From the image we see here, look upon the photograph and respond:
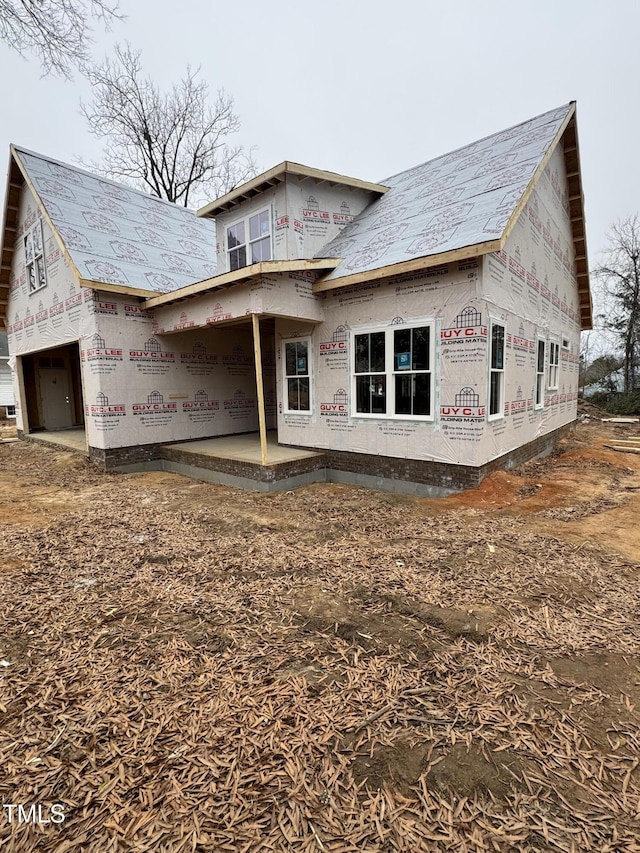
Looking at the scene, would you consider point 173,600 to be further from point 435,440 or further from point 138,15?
point 138,15

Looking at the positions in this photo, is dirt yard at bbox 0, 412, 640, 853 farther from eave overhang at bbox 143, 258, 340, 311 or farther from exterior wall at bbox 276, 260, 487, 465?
eave overhang at bbox 143, 258, 340, 311

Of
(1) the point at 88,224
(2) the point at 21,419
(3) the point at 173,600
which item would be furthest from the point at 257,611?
(2) the point at 21,419

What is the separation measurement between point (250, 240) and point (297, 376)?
11.4ft

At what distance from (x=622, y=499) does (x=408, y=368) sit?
12.8 ft

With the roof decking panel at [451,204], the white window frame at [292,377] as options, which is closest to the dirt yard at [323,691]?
the white window frame at [292,377]

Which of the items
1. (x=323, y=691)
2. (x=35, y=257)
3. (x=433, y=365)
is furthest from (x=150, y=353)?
(x=323, y=691)

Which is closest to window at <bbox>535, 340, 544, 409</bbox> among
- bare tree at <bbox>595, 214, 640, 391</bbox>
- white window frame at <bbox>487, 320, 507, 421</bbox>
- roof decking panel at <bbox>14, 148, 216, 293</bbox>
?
white window frame at <bbox>487, 320, 507, 421</bbox>

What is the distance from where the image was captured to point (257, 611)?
11.2 ft

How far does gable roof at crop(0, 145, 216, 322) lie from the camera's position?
9.49m

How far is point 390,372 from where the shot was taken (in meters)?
7.39

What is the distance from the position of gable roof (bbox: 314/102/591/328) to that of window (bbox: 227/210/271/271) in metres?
1.34

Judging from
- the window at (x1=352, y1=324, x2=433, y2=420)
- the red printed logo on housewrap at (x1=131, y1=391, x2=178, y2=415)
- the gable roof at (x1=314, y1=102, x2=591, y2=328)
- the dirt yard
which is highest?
the gable roof at (x1=314, y1=102, x2=591, y2=328)

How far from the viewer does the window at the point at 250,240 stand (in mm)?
9258

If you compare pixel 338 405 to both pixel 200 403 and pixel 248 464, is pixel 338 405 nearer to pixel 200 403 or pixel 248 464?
pixel 248 464
